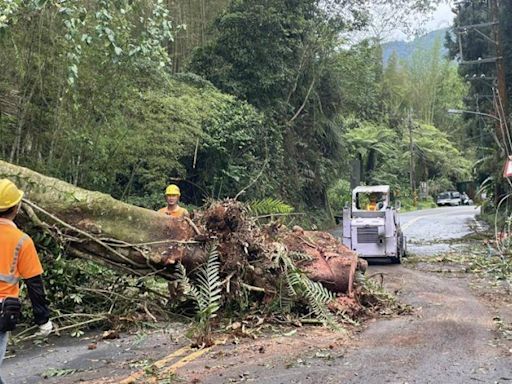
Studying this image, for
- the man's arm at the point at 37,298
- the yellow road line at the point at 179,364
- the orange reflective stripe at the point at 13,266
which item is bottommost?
the yellow road line at the point at 179,364

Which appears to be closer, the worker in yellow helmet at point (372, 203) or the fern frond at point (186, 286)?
the fern frond at point (186, 286)

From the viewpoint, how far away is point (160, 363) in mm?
5379

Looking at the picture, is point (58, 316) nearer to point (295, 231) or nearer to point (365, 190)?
point (295, 231)

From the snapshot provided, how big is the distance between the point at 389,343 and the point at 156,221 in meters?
3.10

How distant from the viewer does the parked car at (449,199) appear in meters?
54.2

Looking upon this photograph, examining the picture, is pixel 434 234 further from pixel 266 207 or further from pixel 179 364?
pixel 179 364

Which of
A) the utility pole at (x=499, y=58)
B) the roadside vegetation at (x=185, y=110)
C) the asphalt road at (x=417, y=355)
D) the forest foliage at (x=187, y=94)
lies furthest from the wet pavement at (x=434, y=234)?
the asphalt road at (x=417, y=355)

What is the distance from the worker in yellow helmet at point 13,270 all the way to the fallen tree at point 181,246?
8.19 ft

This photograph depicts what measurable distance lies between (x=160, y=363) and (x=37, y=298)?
157cm

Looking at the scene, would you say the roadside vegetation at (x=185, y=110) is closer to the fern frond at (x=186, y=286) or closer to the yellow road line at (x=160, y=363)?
the fern frond at (x=186, y=286)

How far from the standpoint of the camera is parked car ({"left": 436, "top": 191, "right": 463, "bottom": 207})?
5419 cm

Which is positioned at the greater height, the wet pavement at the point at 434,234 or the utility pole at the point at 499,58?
the utility pole at the point at 499,58

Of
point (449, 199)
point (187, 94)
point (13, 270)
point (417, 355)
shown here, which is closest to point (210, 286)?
point (417, 355)

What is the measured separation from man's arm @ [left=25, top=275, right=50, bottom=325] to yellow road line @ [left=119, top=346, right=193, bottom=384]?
3.22 feet
